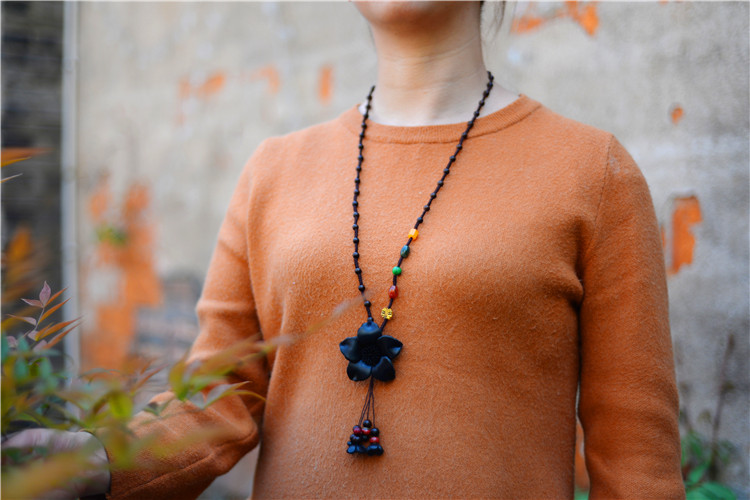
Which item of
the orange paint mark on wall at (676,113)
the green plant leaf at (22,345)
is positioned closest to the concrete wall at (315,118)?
the orange paint mark on wall at (676,113)

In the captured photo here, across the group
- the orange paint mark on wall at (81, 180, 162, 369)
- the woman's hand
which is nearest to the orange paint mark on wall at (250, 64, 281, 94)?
the orange paint mark on wall at (81, 180, 162, 369)

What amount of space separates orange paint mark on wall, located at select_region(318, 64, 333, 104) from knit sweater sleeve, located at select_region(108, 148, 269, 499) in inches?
50.5

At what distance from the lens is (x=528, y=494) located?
0.98 m

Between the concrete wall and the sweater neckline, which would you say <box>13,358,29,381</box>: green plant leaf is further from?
the concrete wall

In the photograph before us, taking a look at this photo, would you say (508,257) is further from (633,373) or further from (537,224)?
(633,373)

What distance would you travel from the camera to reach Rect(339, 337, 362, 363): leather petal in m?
0.97

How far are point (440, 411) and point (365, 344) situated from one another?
16 cm

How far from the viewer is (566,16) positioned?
1.74 meters

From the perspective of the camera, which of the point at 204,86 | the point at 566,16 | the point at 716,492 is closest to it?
the point at 716,492

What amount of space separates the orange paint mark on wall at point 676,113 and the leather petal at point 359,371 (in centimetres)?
107

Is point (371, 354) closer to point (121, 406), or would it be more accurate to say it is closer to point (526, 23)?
point (121, 406)

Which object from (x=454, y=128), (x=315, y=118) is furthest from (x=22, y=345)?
(x=315, y=118)

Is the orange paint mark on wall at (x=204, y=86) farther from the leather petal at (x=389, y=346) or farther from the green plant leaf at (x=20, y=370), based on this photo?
the green plant leaf at (x=20, y=370)

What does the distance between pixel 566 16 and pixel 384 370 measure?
1283mm
